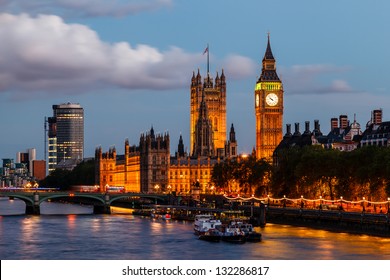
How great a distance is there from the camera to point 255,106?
198m

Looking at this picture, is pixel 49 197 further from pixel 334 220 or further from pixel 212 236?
pixel 212 236

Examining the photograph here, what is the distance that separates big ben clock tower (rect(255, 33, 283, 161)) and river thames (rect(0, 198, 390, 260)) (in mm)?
91955

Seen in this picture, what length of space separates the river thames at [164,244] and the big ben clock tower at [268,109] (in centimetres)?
9196

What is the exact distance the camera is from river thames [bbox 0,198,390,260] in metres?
67.3

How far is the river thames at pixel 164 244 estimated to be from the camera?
67312 mm

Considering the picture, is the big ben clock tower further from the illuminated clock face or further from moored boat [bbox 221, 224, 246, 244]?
moored boat [bbox 221, 224, 246, 244]

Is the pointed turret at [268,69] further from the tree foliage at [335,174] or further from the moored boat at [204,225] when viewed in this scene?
the moored boat at [204,225]

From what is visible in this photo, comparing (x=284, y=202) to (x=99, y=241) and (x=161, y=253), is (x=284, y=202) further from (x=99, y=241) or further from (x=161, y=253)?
(x=161, y=253)

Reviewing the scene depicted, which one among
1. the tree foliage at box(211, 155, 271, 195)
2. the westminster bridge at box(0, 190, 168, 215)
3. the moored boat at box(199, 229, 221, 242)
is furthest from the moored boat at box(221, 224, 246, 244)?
the tree foliage at box(211, 155, 271, 195)

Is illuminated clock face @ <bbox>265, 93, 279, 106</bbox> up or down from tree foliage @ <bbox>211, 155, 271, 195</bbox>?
up

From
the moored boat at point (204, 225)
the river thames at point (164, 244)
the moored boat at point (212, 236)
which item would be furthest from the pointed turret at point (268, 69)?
the moored boat at point (212, 236)

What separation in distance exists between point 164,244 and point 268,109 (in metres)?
119
